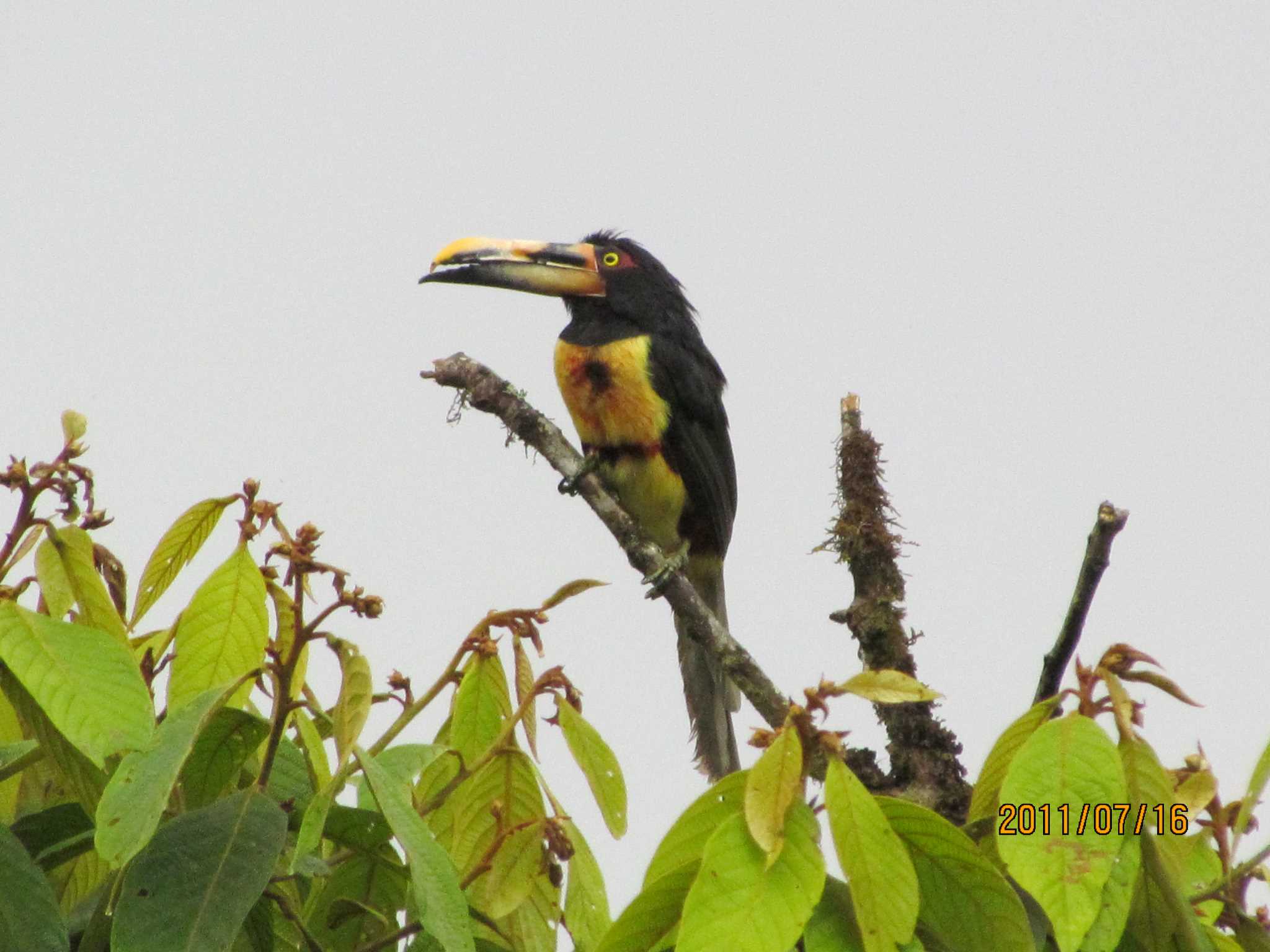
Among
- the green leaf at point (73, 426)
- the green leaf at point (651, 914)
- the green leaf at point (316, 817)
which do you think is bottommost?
the green leaf at point (651, 914)

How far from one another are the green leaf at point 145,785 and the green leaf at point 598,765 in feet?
1.78

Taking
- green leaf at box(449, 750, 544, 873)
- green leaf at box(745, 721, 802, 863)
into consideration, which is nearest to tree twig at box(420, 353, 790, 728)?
green leaf at box(449, 750, 544, 873)

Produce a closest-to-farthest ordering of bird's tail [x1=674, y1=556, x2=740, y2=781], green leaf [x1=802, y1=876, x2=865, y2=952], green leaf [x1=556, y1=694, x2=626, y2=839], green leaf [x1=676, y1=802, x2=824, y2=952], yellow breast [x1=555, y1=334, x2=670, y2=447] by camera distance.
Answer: green leaf [x1=676, y1=802, x2=824, y2=952] < green leaf [x1=802, y1=876, x2=865, y2=952] < green leaf [x1=556, y1=694, x2=626, y2=839] < bird's tail [x1=674, y1=556, x2=740, y2=781] < yellow breast [x1=555, y1=334, x2=670, y2=447]

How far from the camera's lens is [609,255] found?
5.74m

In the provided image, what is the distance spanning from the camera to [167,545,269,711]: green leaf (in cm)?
203

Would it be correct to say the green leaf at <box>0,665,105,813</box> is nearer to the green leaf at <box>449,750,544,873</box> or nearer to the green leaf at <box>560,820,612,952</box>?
the green leaf at <box>449,750,544,873</box>

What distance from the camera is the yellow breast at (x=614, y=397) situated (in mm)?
5266

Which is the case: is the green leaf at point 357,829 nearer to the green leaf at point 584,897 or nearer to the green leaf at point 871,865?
the green leaf at point 584,897

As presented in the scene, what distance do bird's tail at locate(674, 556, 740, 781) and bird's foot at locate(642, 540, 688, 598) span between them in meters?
0.24

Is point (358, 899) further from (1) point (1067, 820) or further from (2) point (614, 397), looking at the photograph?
(2) point (614, 397)

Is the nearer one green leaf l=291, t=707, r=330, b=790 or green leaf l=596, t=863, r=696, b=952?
green leaf l=596, t=863, r=696, b=952

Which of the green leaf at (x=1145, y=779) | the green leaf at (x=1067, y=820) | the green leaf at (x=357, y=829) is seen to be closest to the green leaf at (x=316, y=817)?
the green leaf at (x=357, y=829)

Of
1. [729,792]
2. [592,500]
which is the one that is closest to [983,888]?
[729,792]

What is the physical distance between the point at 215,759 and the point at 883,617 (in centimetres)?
162
